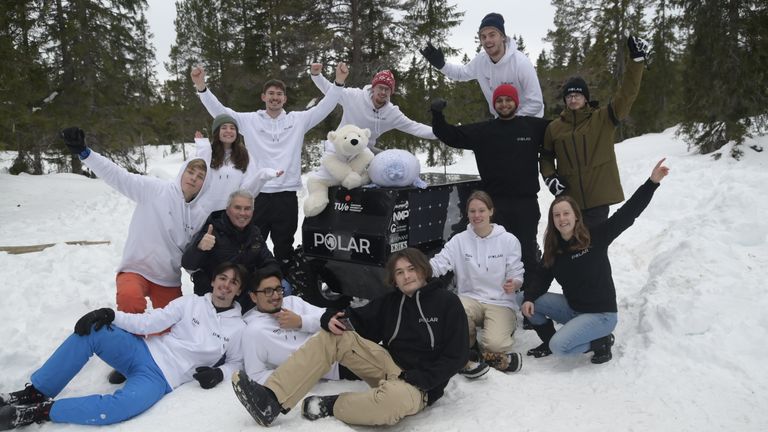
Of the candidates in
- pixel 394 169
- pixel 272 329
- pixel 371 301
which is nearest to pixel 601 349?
pixel 371 301

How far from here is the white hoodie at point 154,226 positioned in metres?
4.31

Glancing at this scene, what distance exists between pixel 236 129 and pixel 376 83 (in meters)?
1.52

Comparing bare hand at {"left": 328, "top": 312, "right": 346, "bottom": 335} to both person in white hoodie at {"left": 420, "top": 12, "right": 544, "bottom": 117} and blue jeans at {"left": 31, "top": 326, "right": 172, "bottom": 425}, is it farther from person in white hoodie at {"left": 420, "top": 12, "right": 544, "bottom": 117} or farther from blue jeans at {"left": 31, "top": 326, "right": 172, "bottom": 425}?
person in white hoodie at {"left": 420, "top": 12, "right": 544, "bottom": 117}

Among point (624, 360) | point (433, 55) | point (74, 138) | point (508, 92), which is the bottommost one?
point (624, 360)

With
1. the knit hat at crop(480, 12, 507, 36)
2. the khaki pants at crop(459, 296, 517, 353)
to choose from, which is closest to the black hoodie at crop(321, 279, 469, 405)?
the khaki pants at crop(459, 296, 517, 353)

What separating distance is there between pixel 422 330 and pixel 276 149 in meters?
→ 2.82

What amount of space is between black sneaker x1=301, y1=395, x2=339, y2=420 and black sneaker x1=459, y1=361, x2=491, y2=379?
0.99m

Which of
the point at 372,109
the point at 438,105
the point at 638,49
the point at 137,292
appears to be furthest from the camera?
the point at 372,109

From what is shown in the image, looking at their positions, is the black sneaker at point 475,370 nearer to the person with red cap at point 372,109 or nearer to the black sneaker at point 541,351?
the black sneaker at point 541,351

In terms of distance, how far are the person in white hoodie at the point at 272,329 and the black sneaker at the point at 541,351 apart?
4.86ft

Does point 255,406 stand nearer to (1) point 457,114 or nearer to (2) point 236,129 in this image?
(2) point 236,129

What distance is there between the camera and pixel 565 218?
393 centimetres

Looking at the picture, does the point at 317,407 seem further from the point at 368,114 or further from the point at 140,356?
the point at 368,114

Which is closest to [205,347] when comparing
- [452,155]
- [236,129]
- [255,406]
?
[255,406]
